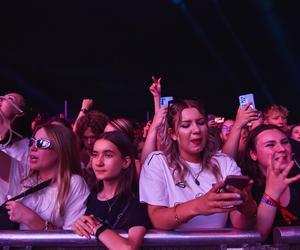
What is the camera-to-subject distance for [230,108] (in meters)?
18.2

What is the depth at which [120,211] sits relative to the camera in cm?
214

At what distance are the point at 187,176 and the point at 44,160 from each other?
0.84 metres

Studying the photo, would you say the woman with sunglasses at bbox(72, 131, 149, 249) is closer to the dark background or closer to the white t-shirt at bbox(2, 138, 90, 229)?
the white t-shirt at bbox(2, 138, 90, 229)

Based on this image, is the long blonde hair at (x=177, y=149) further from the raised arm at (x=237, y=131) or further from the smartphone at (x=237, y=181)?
the smartphone at (x=237, y=181)

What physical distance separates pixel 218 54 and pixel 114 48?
3457 mm

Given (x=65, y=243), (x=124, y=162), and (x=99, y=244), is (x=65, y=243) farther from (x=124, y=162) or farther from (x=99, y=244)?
(x=124, y=162)

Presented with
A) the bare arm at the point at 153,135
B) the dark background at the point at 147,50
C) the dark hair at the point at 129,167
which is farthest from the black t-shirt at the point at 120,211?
the dark background at the point at 147,50

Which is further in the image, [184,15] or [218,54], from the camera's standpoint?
[218,54]

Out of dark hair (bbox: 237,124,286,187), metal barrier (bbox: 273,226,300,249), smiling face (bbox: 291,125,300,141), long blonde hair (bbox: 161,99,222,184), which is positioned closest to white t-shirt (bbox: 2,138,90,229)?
long blonde hair (bbox: 161,99,222,184)

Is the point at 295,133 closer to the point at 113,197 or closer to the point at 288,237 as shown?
the point at 113,197

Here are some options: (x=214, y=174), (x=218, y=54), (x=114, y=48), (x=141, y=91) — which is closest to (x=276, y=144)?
(x=214, y=174)

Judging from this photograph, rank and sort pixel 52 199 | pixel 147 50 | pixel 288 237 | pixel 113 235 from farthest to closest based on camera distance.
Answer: pixel 147 50, pixel 52 199, pixel 113 235, pixel 288 237

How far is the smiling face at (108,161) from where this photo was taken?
7.72 ft

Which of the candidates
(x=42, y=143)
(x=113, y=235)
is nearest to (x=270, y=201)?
(x=113, y=235)
